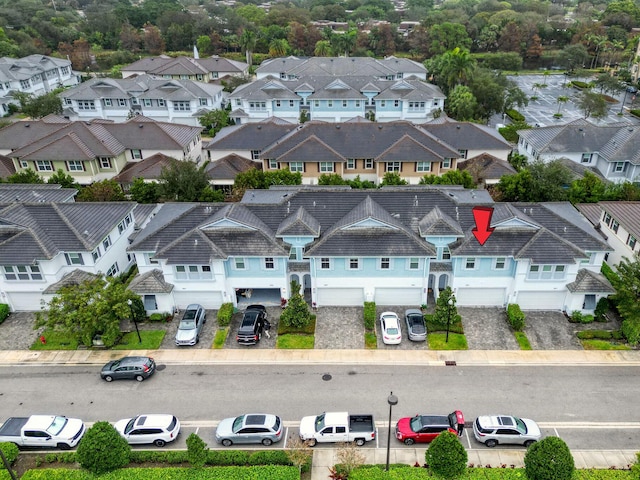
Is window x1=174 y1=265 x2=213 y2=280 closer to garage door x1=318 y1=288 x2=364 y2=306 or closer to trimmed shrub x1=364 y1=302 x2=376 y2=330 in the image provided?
garage door x1=318 y1=288 x2=364 y2=306

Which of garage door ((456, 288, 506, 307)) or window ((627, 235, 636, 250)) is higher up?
window ((627, 235, 636, 250))

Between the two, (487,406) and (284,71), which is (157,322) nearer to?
(487,406)

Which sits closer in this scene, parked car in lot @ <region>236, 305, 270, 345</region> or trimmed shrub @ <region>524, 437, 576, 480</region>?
trimmed shrub @ <region>524, 437, 576, 480</region>

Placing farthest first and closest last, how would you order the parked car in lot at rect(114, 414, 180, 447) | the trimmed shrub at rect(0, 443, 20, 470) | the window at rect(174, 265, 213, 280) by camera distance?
the window at rect(174, 265, 213, 280)
the parked car in lot at rect(114, 414, 180, 447)
the trimmed shrub at rect(0, 443, 20, 470)

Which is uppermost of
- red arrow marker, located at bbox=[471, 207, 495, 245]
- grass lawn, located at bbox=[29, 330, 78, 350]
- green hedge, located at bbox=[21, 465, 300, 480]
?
red arrow marker, located at bbox=[471, 207, 495, 245]

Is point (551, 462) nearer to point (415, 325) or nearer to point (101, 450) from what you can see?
point (415, 325)

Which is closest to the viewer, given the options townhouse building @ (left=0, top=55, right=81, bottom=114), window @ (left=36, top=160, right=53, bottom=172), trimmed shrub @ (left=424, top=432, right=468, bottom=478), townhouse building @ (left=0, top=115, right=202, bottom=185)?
trimmed shrub @ (left=424, top=432, right=468, bottom=478)

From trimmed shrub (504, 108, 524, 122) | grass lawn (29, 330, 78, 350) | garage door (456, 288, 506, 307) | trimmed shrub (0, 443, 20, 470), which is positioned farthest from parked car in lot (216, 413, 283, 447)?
trimmed shrub (504, 108, 524, 122)
